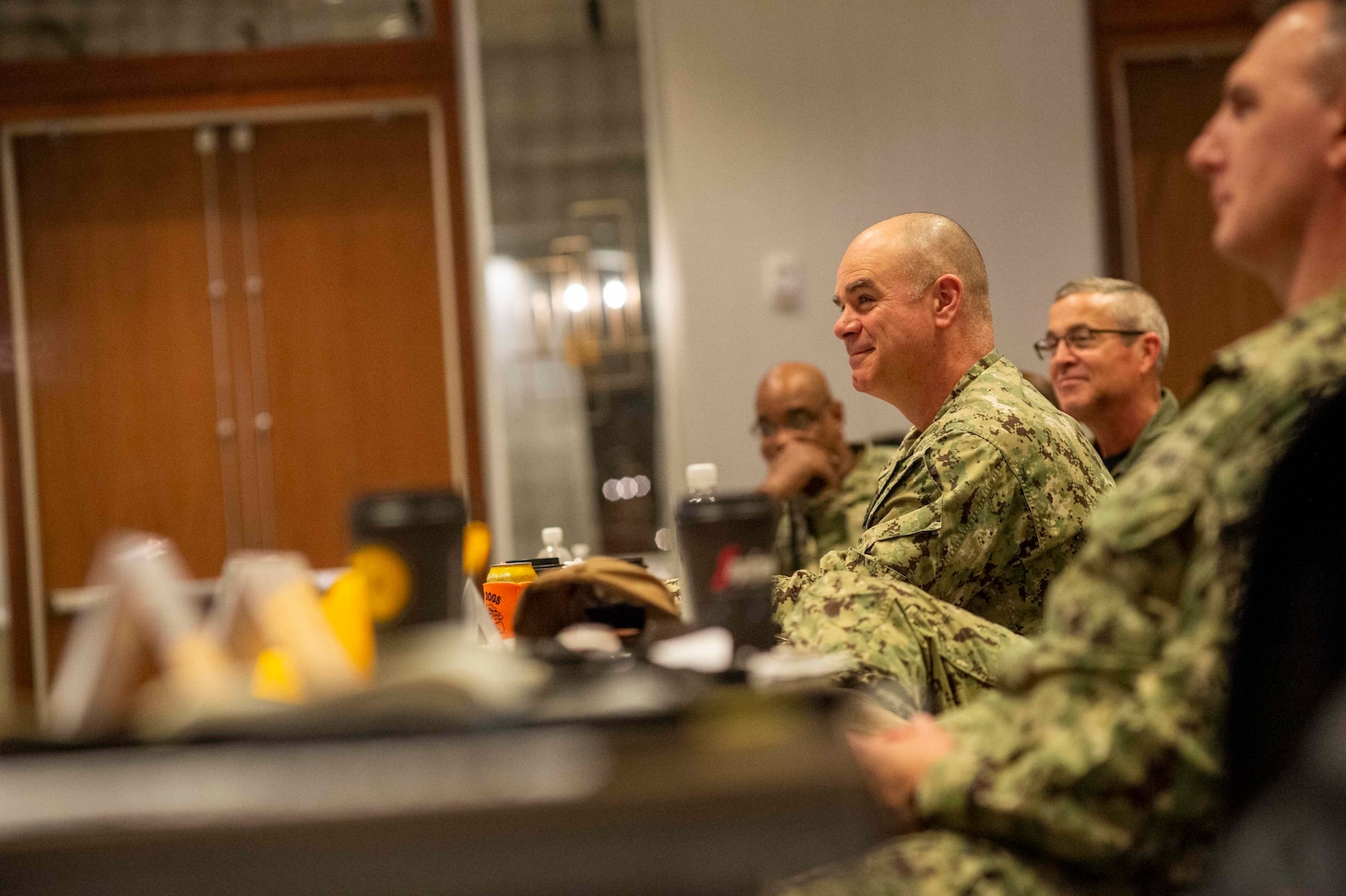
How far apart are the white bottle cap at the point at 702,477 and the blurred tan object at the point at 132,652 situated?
111 centimetres

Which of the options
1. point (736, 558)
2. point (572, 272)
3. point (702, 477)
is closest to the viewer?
point (736, 558)

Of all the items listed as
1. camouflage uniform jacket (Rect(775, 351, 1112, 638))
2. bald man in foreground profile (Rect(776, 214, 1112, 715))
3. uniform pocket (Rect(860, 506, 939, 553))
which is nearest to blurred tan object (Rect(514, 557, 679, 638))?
bald man in foreground profile (Rect(776, 214, 1112, 715))

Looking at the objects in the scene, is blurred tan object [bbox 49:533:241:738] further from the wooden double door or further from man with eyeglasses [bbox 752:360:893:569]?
the wooden double door

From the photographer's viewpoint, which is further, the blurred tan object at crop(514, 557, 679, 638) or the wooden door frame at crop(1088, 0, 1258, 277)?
the wooden door frame at crop(1088, 0, 1258, 277)

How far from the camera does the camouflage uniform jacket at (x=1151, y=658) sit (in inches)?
30.8

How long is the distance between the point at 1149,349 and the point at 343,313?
8.95 feet

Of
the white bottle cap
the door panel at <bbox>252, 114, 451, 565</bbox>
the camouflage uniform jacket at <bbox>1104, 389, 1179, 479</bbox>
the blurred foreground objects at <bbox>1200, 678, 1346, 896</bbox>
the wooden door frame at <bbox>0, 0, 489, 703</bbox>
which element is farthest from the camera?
the door panel at <bbox>252, 114, 451, 565</bbox>

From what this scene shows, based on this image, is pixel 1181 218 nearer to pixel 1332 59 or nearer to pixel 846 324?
pixel 846 324

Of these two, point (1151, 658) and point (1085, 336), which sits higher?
point (1085, 336)

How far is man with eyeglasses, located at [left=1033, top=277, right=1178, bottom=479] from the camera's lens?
2.63 meters

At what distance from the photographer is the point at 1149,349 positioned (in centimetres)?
264

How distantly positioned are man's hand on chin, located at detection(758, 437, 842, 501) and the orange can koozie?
1.36 m

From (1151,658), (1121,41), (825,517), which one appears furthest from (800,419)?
(1151,658)

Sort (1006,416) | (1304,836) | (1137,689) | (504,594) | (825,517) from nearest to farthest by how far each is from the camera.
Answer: (1304,836) < (1137,689) < (504,594) < (1006,416) < (825,517)
